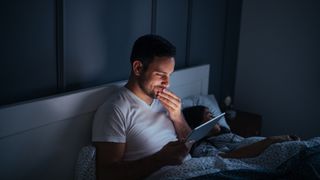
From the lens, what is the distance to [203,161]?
5.61ft

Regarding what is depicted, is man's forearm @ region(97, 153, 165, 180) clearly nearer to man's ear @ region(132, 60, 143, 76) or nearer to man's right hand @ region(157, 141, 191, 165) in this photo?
man's right hand @ region(157, 141, 191, 165)

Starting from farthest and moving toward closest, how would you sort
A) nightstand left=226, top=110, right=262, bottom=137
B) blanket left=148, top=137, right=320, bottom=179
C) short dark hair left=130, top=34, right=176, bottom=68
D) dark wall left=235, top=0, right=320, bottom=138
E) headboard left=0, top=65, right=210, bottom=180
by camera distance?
dark wall left=235, top=0, right=320, bottom=138, nightstand left=226, top=110, right=262, bottom=137, short dark hair left=130, top=34, right=176, bottom=68, blanket left=148, top=137, right=320, bottom=179, headboard left=0, top=65, right=210, bottom=180

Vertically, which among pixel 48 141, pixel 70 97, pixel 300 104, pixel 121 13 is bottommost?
pixel 300 104

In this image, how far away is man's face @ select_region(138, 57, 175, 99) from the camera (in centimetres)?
179

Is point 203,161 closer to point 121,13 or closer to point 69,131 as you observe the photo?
point 69,131

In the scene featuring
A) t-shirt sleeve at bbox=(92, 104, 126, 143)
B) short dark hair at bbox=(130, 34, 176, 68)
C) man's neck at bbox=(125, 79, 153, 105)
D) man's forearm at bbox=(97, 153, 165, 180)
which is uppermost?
short dark hair at bbox=(130, 34, 176, 68)

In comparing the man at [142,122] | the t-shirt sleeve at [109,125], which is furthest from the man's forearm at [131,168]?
the t-shirt sleeve at [109,125]

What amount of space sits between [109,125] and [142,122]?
8.9 inches

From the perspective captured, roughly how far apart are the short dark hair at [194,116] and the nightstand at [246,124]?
2.19 feet

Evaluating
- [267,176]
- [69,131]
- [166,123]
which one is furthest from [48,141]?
[267,176]

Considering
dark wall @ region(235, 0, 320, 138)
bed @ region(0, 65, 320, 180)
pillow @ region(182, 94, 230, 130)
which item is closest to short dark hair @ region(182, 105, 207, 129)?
pillow @ region(182, 94, 230, 130)

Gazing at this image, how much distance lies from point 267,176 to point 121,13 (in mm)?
1090

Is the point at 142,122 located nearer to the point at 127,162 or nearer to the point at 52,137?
the point at 127,162

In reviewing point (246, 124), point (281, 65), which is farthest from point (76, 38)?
point (281, 65)
